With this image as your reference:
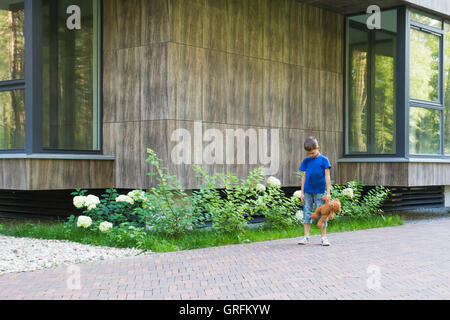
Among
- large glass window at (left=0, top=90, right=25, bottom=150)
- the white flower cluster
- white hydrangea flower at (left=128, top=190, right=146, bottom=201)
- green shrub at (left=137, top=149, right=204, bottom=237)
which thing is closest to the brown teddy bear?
green shrub at (left=137, top=149, right=204, bottom=237)

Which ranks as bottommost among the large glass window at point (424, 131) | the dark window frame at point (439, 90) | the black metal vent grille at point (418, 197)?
the black metal vent grille at point (418, 197)

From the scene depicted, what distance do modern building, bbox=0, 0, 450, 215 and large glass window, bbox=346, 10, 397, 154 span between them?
0.12ft

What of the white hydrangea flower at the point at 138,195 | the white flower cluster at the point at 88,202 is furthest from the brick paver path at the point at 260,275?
the white flower cluster at the point at 88,202

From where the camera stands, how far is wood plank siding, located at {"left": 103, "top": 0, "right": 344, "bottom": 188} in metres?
10.7

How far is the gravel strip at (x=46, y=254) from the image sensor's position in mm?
7223

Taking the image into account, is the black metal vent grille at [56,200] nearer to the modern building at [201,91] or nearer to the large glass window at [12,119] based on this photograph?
the modern building at [201,91]

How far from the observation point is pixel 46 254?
26.3ft

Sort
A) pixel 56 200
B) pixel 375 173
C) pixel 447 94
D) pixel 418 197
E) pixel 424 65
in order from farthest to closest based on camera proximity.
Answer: pixel 418 197 → pixel 447 94 → pixel 424 65 → pixel 375 173 → pixel 56 200

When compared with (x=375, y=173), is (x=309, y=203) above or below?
below

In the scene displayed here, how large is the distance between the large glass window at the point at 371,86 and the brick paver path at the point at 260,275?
5147 mm

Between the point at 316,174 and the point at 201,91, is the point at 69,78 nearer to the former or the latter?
the point at 201,91

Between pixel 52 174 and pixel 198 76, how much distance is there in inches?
126

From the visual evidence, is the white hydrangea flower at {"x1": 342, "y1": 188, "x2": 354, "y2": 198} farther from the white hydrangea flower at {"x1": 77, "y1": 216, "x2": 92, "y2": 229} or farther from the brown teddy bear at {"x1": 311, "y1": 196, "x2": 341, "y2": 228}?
the white hydrangea flower at {"x1": 77, "y1": 216, "x2": 92, "y2": 229}

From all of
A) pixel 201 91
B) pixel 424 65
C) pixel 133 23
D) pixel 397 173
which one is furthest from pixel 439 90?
pixel 133 23
